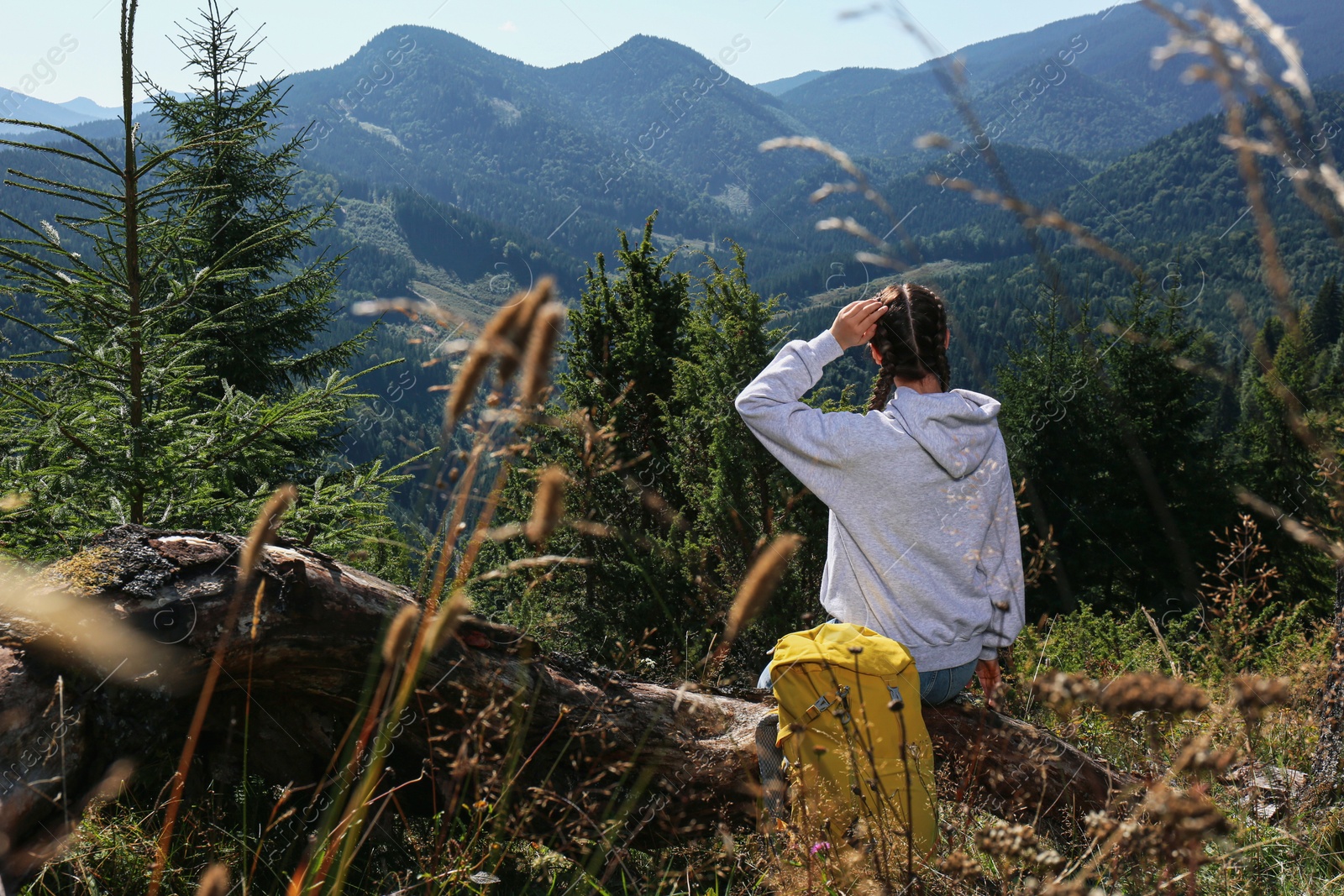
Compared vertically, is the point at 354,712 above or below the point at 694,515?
above

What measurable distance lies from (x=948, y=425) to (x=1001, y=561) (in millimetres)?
449

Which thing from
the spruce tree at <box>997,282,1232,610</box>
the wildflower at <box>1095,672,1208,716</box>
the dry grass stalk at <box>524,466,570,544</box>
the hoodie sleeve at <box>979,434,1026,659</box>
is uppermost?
the dry grass stalk at <box>524,466,570,544</box>

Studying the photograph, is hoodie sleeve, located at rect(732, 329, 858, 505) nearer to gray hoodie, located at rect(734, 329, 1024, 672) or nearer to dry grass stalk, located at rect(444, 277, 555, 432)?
gray hoodie, located at rect(734, 329, 1024, 672)

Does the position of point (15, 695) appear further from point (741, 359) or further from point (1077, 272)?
point (1077, 272)

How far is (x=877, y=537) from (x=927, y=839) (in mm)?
919

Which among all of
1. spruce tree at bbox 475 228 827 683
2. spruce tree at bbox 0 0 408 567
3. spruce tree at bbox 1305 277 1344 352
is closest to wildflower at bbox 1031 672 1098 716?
spruce tree at bbox 0 0 408 567

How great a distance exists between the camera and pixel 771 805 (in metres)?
2.01

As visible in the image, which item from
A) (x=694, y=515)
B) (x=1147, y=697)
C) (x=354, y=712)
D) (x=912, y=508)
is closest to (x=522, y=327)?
(x=1147, y=697)

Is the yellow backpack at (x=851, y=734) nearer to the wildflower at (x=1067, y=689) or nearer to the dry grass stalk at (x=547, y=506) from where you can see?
the wildflower at (x=1067, y=689)

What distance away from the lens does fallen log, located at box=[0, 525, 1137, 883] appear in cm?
194

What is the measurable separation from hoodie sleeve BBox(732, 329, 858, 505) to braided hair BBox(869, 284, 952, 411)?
0.19 metres

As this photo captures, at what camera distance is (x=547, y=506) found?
3.57 ft

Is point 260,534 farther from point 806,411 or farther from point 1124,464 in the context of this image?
point 1124,464

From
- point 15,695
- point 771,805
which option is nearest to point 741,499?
point 771,805
